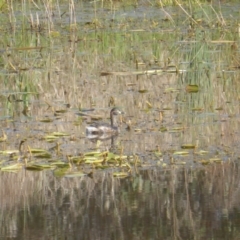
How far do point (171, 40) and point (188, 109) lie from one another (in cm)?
610

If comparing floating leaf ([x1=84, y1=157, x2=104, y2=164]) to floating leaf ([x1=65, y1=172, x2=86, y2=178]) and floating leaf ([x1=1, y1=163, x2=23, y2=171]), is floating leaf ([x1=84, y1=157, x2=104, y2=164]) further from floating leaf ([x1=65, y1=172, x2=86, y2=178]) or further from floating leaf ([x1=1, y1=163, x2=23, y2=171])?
floating leaf ([x1=1, y1=163, x2=23, y2=171])

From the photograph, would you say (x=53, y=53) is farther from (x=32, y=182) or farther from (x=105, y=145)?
(x=32, y=182)

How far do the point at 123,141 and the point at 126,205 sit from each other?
6.14ft

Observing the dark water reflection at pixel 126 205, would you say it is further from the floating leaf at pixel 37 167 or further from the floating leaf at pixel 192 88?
the floating leaf at pixel 192 88

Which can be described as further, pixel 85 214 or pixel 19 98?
pixel 19 98

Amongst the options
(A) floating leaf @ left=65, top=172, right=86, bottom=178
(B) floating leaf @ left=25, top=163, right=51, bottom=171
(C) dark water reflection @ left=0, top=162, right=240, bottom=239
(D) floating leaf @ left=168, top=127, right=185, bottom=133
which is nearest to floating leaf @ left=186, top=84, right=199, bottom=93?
(D) floating leaf @ left=168, top=127, right=185, bottom=133

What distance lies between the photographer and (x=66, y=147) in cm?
789

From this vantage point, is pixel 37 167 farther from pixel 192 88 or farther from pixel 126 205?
pixel 192 88

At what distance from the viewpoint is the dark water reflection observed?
230 inches

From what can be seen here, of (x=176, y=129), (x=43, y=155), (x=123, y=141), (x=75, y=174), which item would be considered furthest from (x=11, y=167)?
(x=176, y=129)

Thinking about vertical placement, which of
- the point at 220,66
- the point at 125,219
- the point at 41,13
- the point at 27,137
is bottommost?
the point at 125,219

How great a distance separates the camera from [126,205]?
631 cm

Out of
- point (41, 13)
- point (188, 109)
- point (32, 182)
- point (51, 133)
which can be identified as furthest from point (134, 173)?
point (41, 13)

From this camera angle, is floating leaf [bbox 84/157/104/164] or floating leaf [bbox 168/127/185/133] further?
floating leaf [bbox 168/127/185/133]
